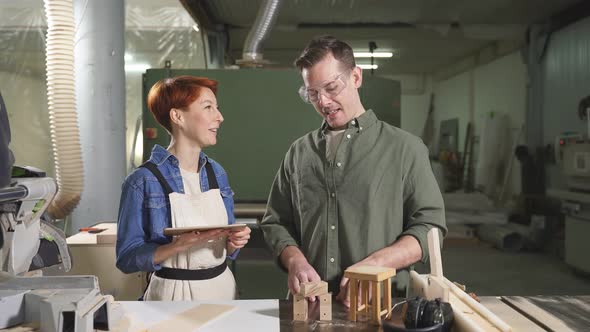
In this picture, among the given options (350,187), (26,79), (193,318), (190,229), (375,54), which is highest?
(375,54)

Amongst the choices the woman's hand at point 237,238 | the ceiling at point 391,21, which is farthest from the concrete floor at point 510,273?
the woman's hand at point 237,238

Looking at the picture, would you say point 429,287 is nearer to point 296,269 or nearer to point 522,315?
point 522,315

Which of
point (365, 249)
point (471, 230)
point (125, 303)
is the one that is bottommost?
point (471, 230)

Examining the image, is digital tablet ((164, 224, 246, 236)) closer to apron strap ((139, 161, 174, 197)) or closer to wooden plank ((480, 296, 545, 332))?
apron strap ((139, 161, 174, 197))

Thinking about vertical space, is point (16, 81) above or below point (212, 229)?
above

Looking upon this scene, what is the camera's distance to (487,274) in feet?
20.9

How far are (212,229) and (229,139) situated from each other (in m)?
2.59

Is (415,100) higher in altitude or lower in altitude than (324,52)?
higher

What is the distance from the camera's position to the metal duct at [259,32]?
4.72 metres

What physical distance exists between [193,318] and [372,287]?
1.72 feet

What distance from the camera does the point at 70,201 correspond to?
10.6 feet

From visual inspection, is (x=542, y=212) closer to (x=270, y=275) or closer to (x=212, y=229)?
(x=270, y=275)

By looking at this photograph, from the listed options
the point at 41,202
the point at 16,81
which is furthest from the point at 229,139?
the point at 41,202

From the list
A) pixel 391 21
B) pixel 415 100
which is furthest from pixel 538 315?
pixel 415 100
